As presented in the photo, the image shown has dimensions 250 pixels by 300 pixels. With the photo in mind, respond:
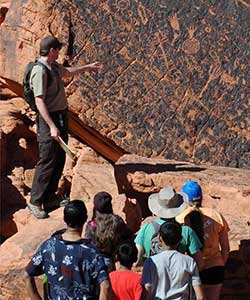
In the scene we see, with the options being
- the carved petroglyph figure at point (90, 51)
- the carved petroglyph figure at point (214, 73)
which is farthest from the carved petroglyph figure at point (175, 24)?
the carved petroglyph figure at point (90, 51)

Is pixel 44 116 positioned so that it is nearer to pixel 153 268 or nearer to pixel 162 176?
pixel 162 176

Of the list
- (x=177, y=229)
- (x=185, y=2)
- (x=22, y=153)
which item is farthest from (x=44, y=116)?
(x=22, y=153)

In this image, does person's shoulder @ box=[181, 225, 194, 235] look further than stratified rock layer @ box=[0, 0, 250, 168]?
No

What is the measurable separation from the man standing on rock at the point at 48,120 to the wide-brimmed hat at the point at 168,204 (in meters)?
1.38

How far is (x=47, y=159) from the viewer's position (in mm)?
7516

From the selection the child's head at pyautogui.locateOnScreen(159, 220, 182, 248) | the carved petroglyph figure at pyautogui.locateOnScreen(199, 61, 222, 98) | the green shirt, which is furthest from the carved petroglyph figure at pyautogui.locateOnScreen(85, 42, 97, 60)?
the child's head at pyautogui.locateOnScreen(159, 220, 182, 248)

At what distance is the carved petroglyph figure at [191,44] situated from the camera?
9.34 metres

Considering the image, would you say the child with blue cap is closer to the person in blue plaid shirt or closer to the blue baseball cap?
the blue baseball cap

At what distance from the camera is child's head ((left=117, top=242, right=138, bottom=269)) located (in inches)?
212

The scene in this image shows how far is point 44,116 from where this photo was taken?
7.26m

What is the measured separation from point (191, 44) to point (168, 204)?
3.58 meters

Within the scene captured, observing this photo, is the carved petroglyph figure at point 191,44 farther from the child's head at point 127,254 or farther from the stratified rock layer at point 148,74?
the child's head at point 127,254

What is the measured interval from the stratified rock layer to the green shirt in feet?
10.3

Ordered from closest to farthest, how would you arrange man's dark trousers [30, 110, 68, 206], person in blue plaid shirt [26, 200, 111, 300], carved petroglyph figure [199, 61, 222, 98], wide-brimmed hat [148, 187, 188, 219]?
person in blue plaid shirt [26, 200, 111, 300]
wide-brimmed hat [148, 187, 188, 219]
man's dark trousers [30, 110, 68, 206]
carved petroglyph figure [199, 61, 222, 98]
